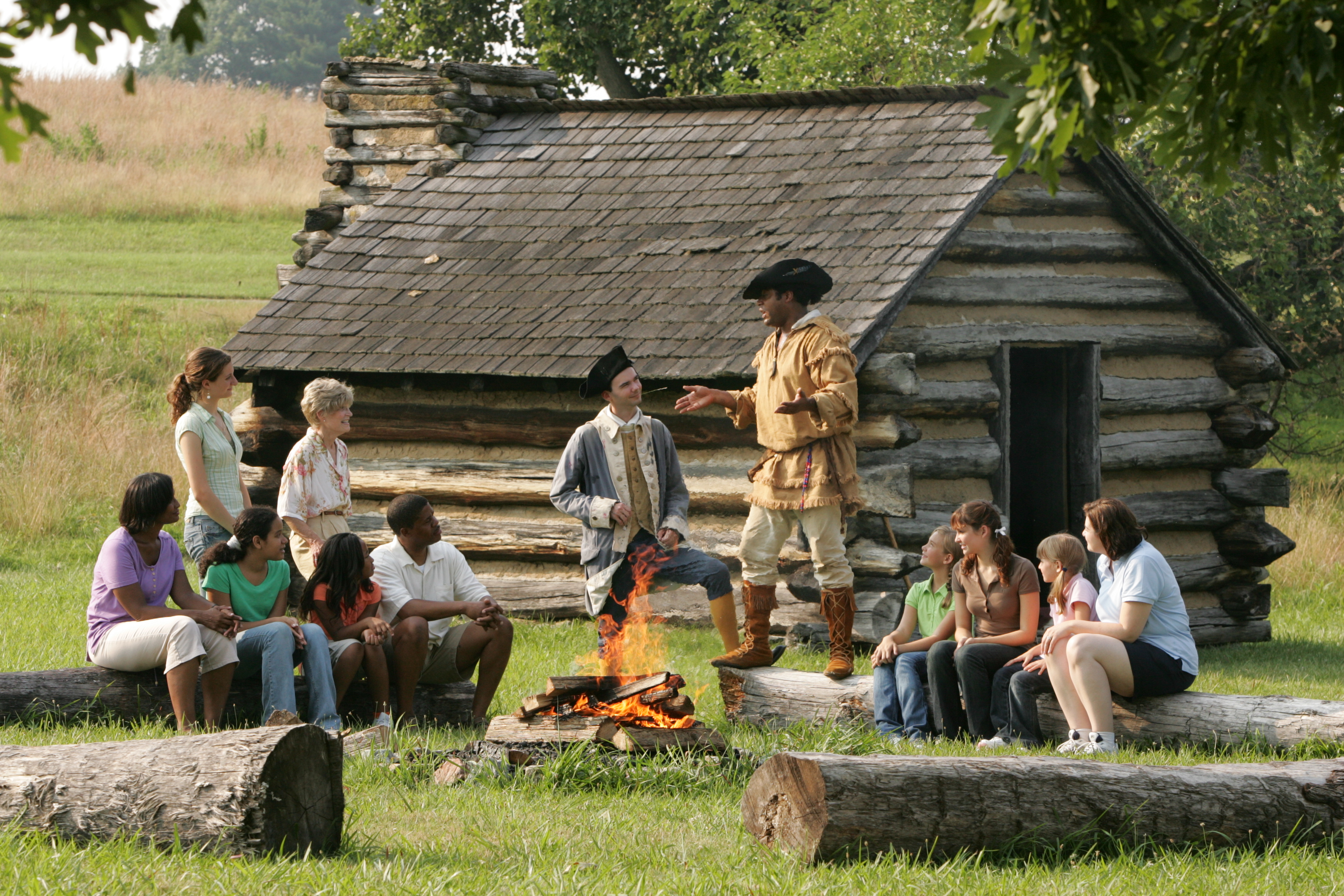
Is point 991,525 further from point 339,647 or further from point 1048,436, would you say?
point 1048,436

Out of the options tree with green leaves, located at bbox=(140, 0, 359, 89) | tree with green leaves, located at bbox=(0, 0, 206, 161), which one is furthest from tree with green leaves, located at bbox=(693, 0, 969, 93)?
tree with green leaves, located at bbox=(140, 0, 359, 89)

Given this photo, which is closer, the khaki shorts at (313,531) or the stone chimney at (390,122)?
the khaki shorts at (313,531)

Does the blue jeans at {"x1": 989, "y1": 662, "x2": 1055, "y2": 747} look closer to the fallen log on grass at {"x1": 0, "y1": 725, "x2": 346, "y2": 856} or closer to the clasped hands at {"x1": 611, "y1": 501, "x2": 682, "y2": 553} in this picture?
the clasped hands at {"x1": 611, "y1": 501, "x2": 682, "y2": 553}

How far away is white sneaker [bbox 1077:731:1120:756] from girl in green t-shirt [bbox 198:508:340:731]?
3411 mm

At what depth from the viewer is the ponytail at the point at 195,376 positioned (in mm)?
7656

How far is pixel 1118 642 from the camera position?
6.70 m

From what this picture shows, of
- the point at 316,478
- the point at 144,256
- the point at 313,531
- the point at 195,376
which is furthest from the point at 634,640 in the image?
the point at 144,256

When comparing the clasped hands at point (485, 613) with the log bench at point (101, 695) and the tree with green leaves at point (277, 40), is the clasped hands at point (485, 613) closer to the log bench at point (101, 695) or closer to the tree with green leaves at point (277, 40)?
the log bench at point (101, 695)

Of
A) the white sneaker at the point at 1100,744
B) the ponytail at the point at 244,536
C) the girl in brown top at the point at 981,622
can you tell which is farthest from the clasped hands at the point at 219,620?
the white sneaker at the point at 1100,744

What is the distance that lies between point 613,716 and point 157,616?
2.19 meters

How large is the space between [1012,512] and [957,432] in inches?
95.4

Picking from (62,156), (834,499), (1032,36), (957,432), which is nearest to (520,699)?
(834,499)

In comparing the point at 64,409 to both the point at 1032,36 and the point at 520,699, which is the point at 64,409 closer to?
the point at 520,699

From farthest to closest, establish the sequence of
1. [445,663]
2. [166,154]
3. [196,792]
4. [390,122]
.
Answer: [166,154] → [390,122] → [445,663] → [196,792]
